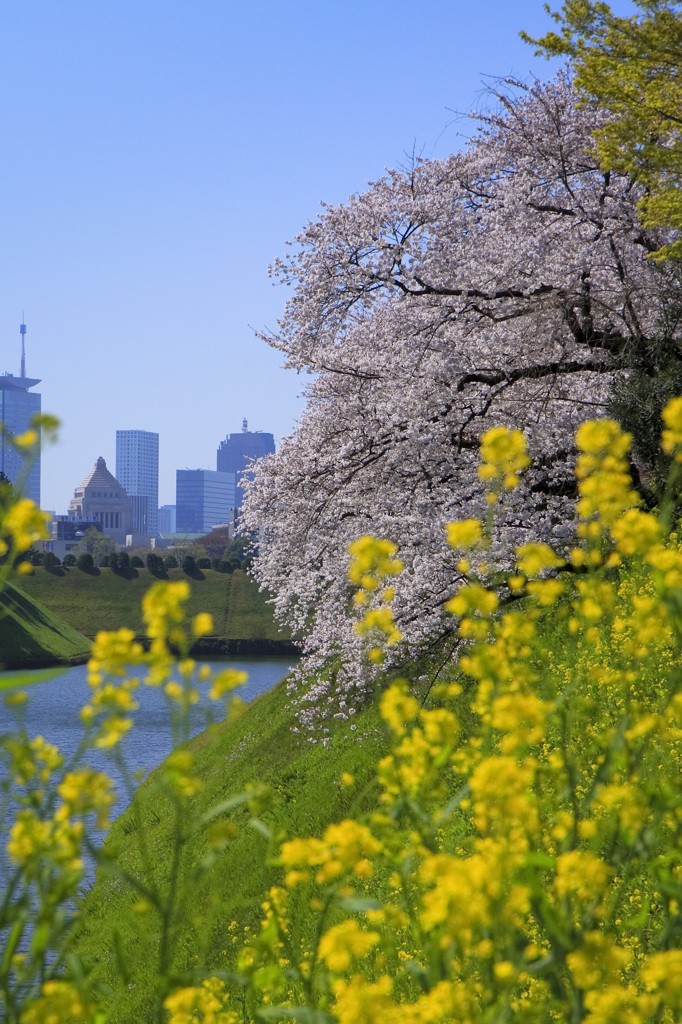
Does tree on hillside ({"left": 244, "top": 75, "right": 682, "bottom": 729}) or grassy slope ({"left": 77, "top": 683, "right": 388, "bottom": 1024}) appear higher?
tree on hillside ({"left": 244, "top": 75, "right": 682, "bottom": 729})

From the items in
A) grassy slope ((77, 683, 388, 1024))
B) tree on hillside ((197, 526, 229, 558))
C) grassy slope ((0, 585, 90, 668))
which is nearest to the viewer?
grassy slope ((77, 683, 388, 1024))

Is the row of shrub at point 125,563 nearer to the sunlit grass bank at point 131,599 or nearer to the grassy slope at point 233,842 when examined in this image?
the sunlit grass bank at point 131,599

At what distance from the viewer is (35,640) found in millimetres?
57000

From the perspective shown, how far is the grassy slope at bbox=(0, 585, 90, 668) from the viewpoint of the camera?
54.9m

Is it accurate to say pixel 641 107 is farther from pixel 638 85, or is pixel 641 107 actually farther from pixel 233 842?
pixel 233 842

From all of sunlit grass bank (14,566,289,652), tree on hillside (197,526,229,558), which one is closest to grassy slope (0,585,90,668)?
sunlit grass bank (14,566,289,652)

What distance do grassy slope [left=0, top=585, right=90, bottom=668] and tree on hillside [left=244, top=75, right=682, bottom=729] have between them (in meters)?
42.5

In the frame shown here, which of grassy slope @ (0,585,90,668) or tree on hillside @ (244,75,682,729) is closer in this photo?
tree on hillside @ (244,75,682,729)

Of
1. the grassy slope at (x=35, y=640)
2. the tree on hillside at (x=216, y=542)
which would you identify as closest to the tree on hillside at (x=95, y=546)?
the tree on hillside at (x=216, y=542)

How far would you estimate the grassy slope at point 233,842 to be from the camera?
10.3 metres

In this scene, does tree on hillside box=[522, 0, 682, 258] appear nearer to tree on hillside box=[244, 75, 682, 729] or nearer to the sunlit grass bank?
tree on hillside box=[244, 75, 682, 729]

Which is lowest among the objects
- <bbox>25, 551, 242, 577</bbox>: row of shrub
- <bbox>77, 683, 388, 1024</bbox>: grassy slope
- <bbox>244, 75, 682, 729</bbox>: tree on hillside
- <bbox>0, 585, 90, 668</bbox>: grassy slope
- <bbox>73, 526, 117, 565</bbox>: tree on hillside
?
<bbox>0, 585, 90, 668</bbox>: grassy slope

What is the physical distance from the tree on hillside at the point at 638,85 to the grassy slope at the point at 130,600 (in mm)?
62039

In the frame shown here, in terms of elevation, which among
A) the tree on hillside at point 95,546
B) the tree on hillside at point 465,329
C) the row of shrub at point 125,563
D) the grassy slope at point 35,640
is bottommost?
the grassy slope at point 35,640
